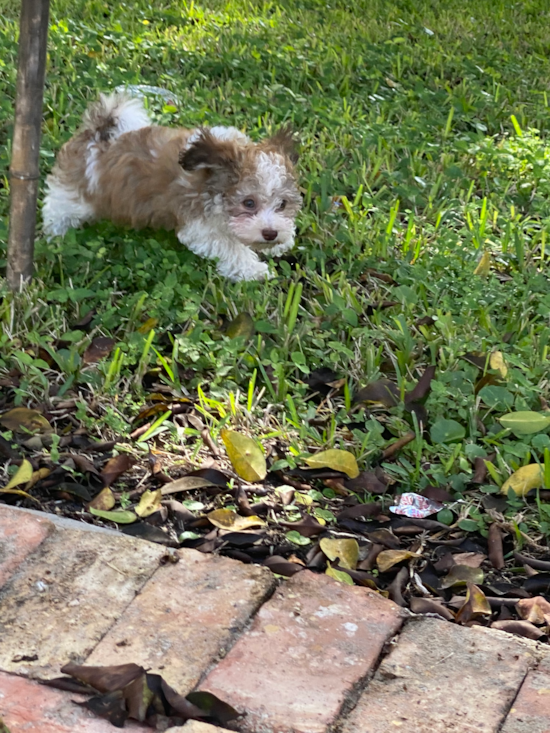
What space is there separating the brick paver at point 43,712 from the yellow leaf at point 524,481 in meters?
1.36

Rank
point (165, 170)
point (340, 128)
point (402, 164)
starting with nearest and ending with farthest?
point (165, 170)
point (402, 164)
point (340, 128)

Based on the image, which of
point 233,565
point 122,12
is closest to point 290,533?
point 233,565

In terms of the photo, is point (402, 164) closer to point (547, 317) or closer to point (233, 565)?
point (547, 317)

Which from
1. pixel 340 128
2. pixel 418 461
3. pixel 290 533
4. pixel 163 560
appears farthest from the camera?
pixel 340 128

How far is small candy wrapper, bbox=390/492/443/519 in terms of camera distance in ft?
8.29

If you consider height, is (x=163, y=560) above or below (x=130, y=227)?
above

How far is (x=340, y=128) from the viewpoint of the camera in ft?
16.3

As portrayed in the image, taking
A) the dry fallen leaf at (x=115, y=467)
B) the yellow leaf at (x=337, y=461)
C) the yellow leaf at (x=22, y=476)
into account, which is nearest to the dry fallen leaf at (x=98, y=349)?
the dry fallen leaf at (x=115, y=467)

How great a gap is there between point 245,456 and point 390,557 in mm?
544

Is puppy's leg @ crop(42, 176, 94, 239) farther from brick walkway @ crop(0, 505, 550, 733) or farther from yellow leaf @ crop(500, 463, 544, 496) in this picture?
yellow leaf @ crop(500, 463, 544, 496)

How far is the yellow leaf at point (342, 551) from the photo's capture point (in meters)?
2.31

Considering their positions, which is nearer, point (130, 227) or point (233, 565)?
point (233, 565)

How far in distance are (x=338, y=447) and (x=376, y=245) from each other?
1.38 meters

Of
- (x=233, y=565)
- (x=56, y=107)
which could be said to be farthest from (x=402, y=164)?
(x=233, y=565)
